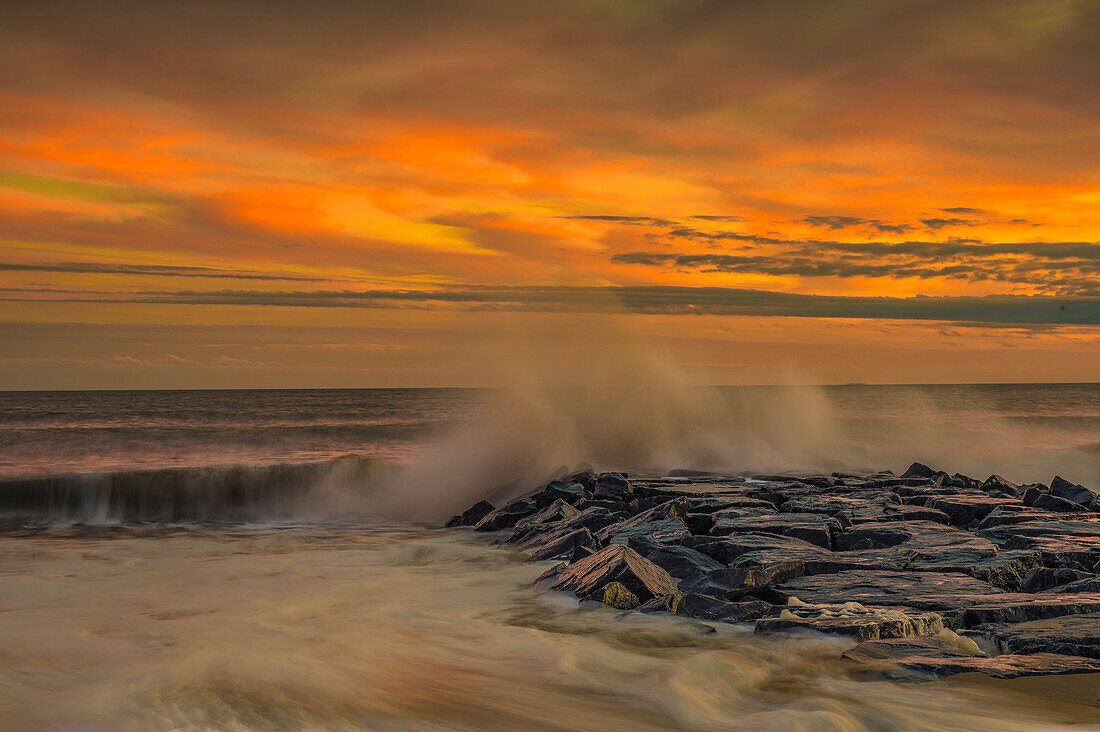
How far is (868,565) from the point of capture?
716 cm

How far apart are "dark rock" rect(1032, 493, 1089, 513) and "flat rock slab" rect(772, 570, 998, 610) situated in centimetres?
466

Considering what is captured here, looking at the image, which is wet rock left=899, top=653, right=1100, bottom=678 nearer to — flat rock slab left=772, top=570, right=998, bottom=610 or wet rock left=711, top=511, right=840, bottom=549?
flat rock slab left=772, top=570, right=998, bottom=610

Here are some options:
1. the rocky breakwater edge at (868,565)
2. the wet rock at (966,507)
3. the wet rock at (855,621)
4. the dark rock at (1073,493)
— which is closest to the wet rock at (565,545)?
the rocky breakwater edge at (868,565)

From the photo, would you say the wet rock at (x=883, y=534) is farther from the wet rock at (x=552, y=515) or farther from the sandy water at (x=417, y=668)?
the wet rock at (x=552, y=515)

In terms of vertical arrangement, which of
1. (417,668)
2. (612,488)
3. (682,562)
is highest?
(682,562)

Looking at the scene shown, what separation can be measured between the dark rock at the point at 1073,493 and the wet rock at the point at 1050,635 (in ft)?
21.6

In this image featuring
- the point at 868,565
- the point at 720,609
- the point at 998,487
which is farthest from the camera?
the point at 998,487

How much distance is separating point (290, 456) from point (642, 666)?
21.3 m

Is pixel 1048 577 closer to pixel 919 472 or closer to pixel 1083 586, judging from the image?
pixel 1083 586

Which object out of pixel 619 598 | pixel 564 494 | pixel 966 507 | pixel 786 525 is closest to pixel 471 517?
pixel 564 494

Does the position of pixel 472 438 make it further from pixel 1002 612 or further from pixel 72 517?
pixel 1002 612

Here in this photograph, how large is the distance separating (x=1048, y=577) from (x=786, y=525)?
8.49ft

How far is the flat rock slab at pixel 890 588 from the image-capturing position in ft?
19.5

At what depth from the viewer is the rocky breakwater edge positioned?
16.7 ft
